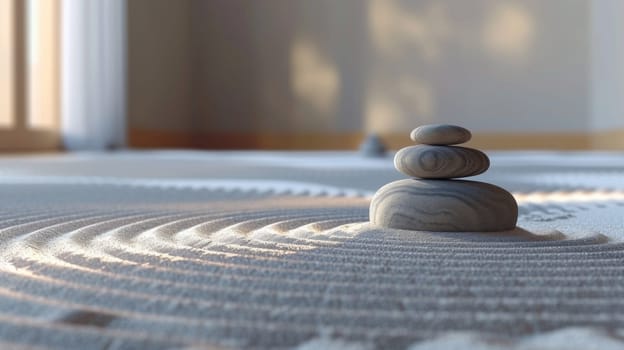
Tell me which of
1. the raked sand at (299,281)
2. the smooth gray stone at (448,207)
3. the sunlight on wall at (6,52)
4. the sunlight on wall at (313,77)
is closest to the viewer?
the raked sand at (299,281)

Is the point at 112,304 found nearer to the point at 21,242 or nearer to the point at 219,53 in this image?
the point at 21,242

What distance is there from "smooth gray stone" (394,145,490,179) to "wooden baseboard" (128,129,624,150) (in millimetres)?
3865

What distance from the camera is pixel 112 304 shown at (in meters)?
0.48

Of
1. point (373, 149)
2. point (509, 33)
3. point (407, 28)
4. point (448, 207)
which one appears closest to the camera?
point (448, 207)

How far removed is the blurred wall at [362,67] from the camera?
483cm

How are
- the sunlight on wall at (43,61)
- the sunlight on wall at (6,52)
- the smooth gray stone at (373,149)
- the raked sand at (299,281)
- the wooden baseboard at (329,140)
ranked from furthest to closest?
the wooden baseboard at (329,140) < the sunlight on wall at (43,61) < the sunlight on wall at (6,52) < the smooth gray stone at (373,149) < the raked sand at (299,281)

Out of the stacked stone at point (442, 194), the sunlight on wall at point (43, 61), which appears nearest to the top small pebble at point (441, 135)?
the stacked stone at point (442, 194)

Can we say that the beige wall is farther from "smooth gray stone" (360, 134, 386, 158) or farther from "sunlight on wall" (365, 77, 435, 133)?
"smooth gray stone" (360, 134, 386, 158)

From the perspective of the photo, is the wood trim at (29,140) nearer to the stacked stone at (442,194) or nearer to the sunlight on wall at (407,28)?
the sunlight on wall at (407,28)

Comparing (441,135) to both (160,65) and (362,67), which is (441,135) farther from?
(160,65)

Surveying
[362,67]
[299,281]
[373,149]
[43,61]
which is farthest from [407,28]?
[299,281]

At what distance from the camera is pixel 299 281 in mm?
537

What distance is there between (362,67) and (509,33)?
95 cm

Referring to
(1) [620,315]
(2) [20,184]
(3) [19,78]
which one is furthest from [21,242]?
(3) [19,78]
